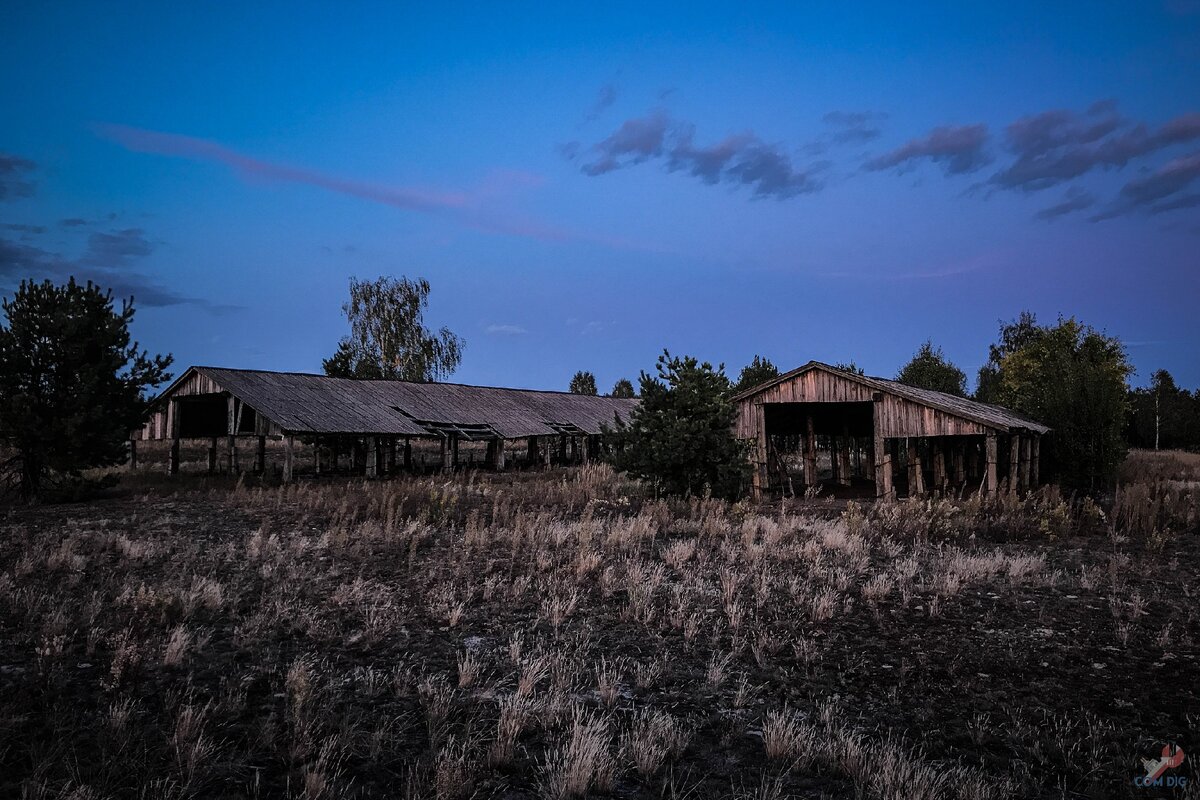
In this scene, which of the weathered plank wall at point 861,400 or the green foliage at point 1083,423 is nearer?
the weathered plank wall at point 861,400

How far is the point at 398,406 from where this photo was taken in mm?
34781

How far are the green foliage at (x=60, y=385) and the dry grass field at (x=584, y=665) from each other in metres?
6.23

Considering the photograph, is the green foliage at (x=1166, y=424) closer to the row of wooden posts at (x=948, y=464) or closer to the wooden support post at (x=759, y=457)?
the row of wooden posts at (x=948, y=464)

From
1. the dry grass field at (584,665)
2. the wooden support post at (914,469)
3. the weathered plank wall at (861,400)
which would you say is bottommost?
the dry grass field at (584,665)

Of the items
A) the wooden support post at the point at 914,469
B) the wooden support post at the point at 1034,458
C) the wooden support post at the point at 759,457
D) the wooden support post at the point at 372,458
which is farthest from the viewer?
Result: the wooden support post at the point at 372,458

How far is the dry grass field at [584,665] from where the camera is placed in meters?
5.11

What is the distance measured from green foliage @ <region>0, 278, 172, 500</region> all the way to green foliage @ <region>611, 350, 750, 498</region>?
14.7 metres

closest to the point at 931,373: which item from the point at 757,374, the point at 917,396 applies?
the point at 757,374

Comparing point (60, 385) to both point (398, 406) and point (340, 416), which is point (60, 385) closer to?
point (340, 416)

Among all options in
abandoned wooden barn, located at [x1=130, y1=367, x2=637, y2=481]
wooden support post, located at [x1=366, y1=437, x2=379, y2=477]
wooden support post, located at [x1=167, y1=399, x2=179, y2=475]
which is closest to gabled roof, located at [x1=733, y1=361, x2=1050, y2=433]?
abandoned wooden barn, located at [x1=130, y1=367, x2=637, y2=481]

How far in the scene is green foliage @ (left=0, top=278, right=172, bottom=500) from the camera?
63.9 ft

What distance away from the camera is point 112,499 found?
21.0 metres

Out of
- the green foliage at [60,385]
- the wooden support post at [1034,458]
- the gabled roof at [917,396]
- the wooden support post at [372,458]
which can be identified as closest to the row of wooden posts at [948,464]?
the wooden support post at [1034,458]

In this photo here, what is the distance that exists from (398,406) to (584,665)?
2926 centimetres
